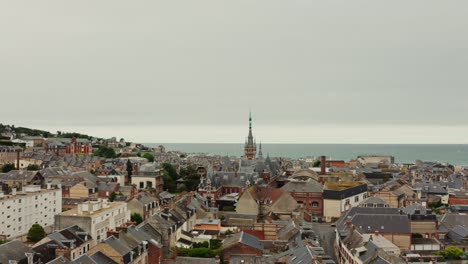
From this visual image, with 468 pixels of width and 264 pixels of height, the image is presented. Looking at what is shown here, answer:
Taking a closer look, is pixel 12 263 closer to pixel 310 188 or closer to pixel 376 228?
pixel 376 228

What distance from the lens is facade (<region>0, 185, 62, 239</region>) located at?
50.8 metres

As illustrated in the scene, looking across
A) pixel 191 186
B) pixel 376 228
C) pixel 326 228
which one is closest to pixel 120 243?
pixel 376 228

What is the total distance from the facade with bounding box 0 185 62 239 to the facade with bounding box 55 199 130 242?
6.91 m

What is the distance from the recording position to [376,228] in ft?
162

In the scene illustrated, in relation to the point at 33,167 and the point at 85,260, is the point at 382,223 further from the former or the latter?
the point at 33,167

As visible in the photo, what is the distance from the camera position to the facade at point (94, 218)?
4594 cm

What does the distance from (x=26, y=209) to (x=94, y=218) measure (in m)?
12.9

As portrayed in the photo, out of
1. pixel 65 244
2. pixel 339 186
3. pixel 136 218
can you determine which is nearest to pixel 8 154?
pixel 136 218

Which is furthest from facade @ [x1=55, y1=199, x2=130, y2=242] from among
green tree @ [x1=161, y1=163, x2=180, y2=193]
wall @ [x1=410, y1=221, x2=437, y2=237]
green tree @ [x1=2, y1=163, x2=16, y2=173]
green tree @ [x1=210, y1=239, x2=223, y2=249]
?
green tree @ [x1=2, y1=163, x2=16, y2=173]

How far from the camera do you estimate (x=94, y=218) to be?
46344 mm

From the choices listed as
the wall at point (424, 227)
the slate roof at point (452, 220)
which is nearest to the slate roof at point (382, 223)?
the wall at point (424, 227)

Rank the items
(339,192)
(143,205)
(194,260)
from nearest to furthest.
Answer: (194,260), (143,205), (339,192)

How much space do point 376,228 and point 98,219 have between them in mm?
28380

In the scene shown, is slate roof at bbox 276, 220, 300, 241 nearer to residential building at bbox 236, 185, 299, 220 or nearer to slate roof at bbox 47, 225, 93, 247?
residential building at bbox 236, 185, 299, 220
